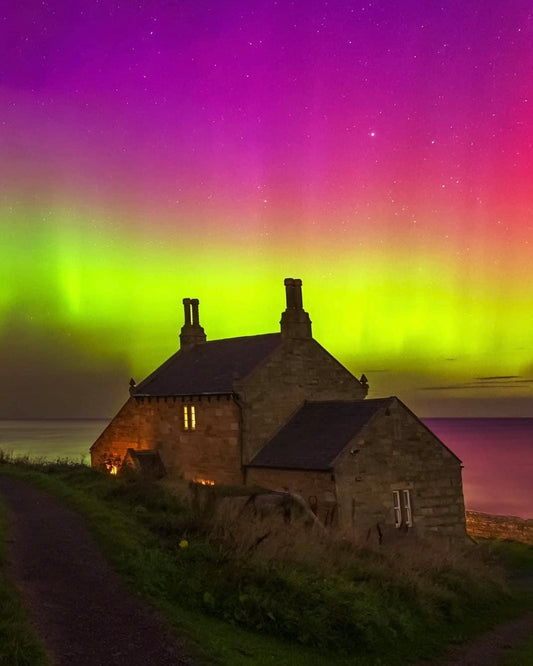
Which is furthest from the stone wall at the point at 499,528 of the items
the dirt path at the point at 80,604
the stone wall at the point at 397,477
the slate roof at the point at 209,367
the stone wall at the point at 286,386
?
the dirt path at the point at 80,604

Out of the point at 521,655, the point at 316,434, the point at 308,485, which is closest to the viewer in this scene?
the point at 521,655

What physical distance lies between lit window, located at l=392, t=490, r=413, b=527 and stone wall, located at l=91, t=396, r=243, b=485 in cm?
738

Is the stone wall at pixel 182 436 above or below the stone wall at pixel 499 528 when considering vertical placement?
above

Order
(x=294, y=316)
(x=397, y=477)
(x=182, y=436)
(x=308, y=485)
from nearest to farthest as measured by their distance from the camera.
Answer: (x=308, y=485) < (x=397, y=477) < (x=294, y=316) < (x=182, y=436)

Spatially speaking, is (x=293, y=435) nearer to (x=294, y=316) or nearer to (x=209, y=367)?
(x=294, y=316)

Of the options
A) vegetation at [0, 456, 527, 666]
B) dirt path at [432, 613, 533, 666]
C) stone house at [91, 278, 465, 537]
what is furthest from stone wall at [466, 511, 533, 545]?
dirt path at [432, 613, 533, 666]

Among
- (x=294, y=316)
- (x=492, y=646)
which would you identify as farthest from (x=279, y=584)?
(x=294, y=316)

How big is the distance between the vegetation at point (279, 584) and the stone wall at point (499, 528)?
25.7 meters

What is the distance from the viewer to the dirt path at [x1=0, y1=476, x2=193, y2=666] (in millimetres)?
10742

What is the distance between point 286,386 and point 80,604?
22.1 metres

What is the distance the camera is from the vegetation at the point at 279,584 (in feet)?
44.0

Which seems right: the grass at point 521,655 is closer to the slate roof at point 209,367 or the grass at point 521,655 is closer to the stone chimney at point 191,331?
the slate roof at point 209,367

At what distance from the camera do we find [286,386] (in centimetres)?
3412

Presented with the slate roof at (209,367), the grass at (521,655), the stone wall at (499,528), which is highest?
the slate roof at (209,367)
